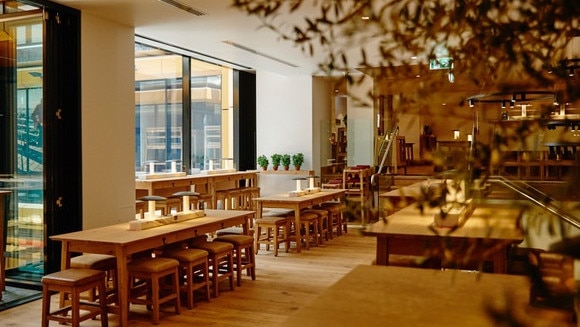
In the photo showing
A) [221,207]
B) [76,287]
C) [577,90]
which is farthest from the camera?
[221,207]

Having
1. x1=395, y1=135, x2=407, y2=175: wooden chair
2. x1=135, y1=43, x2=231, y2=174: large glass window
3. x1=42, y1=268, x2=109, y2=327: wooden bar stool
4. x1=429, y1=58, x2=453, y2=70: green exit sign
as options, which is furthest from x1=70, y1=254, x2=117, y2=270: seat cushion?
x1=395, y1=135, x2=407, y2=175: wooden chair

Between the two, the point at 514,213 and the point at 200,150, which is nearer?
the point at 514,213

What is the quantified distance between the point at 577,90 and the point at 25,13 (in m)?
6.26

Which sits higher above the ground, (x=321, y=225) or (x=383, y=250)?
(x=383, y=250)

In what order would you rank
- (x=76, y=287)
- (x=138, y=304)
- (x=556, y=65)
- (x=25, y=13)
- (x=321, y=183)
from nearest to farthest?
(x=556, y=65) < (x=76, y=287) < (x=138, y=304) < (x=25, y=13) < (x=321, y=183)

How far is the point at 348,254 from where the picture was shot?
7691mm

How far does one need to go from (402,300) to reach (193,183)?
24.9 ft

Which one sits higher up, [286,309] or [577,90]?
[577,90]

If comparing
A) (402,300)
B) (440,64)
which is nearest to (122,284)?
(402,300)

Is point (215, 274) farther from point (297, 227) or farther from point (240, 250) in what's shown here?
point (297, 227)

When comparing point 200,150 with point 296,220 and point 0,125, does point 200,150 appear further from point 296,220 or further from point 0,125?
point 0,125

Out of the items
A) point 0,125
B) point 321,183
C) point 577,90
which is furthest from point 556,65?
point 321,183

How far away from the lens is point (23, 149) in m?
5.91

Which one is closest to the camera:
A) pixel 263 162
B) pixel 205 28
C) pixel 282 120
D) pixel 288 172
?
pixel 205 28
